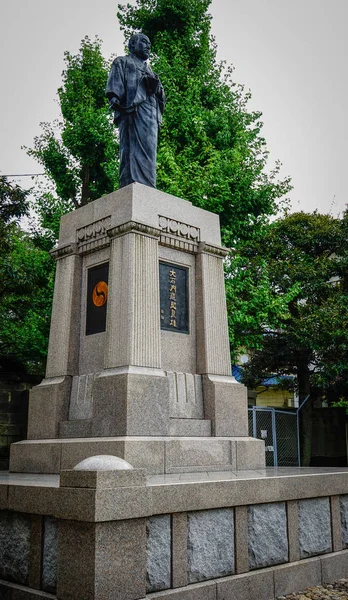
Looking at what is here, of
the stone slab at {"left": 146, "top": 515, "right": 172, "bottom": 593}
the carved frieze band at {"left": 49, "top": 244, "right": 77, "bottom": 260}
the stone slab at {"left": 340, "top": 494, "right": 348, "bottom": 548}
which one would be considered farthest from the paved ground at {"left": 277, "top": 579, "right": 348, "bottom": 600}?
the carved frieze band at {"left": 49, "top": 244, "right": 77, "bottom": 260}

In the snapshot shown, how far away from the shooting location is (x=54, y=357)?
8.34 metres

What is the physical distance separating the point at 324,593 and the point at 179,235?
473 cm

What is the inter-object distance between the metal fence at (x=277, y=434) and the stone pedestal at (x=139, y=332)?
959cm

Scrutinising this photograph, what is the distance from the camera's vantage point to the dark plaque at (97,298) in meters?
8.01

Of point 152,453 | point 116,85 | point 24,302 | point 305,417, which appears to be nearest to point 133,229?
point 116,85

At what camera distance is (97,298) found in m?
8.16

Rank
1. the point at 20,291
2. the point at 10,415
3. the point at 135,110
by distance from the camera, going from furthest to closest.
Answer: the point at 20,291
the point at 10,415
the point at 135,110

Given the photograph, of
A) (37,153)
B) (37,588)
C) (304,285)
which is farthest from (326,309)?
(37,588)

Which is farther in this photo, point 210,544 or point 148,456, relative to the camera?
point 148,456

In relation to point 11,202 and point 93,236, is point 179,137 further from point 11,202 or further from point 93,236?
point 93,236

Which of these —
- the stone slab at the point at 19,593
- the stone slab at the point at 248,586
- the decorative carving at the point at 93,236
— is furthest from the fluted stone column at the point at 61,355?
the stone slab at the point at 248,586

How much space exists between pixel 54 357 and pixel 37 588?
152 inches

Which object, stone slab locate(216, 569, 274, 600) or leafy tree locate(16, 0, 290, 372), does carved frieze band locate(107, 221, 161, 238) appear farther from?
leafy tree locate(16, 0, 290, 372)

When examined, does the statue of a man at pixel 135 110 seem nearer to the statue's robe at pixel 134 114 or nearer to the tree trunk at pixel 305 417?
the statue's robe at pixel 134 114
